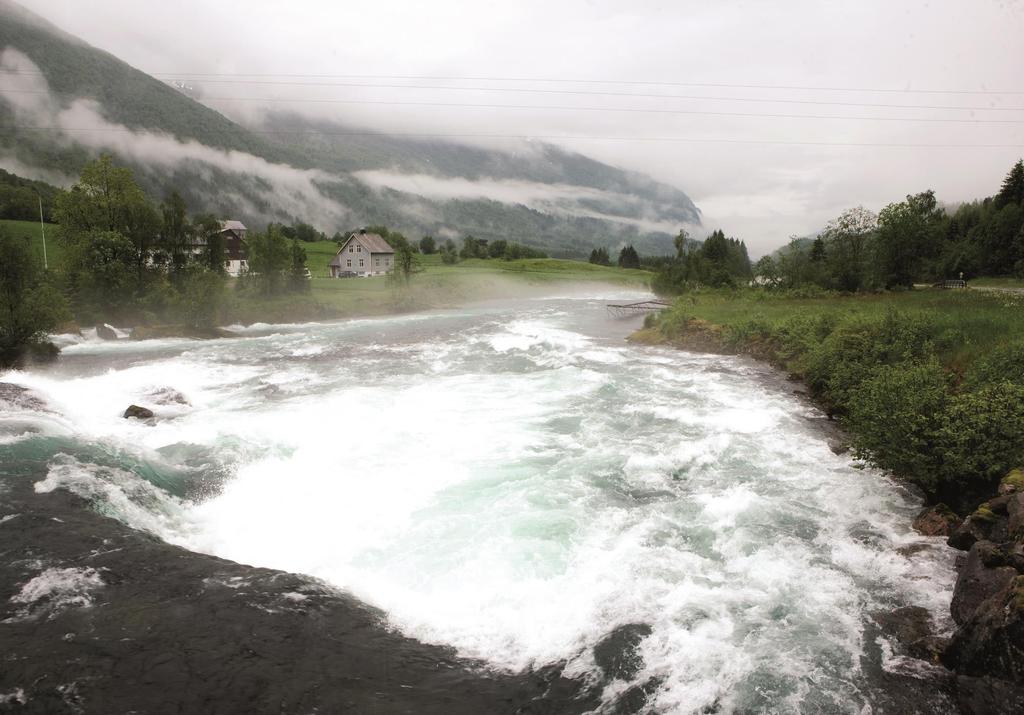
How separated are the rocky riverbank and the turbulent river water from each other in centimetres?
48

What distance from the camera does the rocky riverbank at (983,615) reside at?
6727mm

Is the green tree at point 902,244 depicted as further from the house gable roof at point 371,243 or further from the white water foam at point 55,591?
the house gable roof at point 371,243

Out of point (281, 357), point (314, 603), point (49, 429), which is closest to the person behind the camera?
point (314, 603)

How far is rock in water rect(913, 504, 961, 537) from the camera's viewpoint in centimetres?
Answer: 1102

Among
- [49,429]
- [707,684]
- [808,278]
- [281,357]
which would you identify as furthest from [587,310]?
[707,684]

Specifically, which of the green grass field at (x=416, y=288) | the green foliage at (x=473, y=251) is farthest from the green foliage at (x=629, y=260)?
the green foliage at (x=473, y=251)

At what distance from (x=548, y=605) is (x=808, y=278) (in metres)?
58.4

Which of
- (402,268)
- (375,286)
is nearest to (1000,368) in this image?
(402,268)

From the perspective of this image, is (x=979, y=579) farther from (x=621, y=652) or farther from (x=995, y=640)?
(x=621, y=652)

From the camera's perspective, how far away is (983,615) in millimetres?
7219

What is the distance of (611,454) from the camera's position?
16500 millimetres

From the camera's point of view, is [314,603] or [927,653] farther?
[314,603]

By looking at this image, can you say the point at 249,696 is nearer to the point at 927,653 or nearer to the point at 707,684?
the point at 707,684

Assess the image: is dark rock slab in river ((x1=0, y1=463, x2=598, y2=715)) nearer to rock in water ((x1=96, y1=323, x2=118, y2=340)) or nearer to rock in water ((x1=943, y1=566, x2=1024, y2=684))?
rock in water ((x1=943, y1=566, x2=1024, y2=684))
